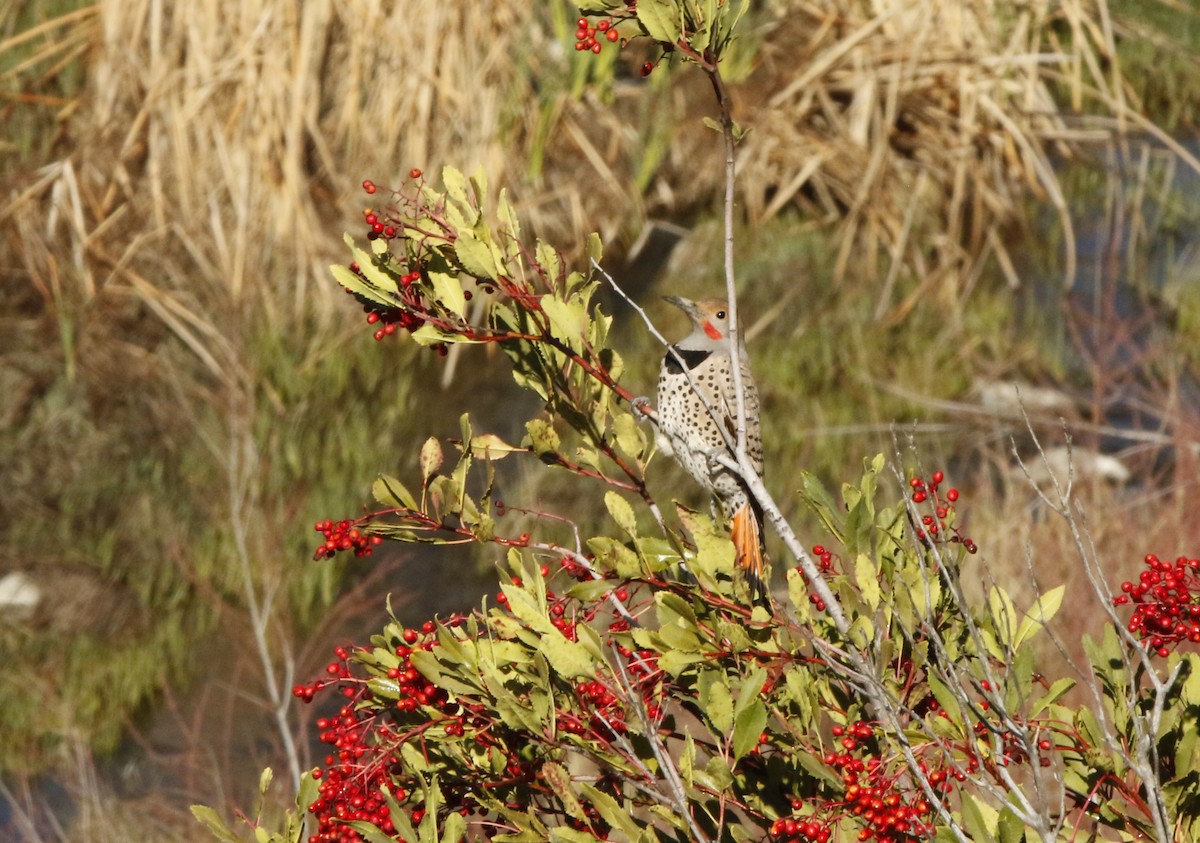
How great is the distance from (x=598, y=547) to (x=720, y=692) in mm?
277

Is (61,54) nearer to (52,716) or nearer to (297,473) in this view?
(297,473)

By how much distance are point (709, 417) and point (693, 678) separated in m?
1.26

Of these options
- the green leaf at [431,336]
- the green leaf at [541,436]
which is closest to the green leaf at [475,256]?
the green leaf at [431,336]

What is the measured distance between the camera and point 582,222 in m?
6.94

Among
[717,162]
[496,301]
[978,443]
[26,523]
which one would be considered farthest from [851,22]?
[496,301]

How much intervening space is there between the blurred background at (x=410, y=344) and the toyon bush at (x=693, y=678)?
3221 mm

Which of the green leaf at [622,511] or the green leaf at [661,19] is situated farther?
the green leaf at [622,511]

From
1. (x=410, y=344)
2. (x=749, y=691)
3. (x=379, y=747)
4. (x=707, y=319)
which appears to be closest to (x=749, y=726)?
(x=749, y=691)

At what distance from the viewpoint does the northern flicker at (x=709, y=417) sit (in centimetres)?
289

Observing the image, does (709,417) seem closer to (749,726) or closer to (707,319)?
(707,319)

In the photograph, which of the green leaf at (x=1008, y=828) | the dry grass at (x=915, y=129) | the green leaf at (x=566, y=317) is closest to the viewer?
the green leaf at (x=1008, y=828)

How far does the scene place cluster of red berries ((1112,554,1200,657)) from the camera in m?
1.82

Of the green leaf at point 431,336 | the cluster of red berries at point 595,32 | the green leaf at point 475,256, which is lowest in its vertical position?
the green leaf at point 431,336

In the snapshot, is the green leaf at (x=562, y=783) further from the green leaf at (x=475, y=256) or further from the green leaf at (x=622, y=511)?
the green leaf at (x=475, y=256)
